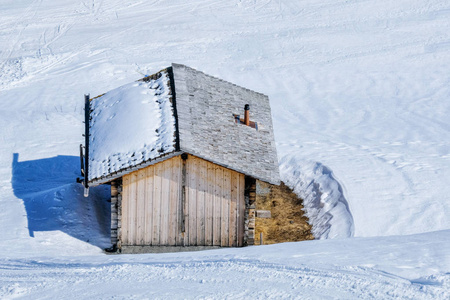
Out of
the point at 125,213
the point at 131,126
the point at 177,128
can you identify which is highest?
the point at 131,126

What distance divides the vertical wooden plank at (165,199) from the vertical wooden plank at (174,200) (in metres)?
0.08

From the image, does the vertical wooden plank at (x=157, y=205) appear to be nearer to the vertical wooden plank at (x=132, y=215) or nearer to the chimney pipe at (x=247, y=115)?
the vertical wooden plank at (x=132, y=215)

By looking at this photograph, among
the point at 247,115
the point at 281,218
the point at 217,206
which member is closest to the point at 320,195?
the point at 281,218

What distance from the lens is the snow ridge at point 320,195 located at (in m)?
20.9

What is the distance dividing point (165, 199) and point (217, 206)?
1.39m

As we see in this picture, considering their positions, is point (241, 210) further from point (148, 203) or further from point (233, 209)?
point (148, 203)

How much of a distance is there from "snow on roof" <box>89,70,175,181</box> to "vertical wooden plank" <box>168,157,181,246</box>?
2.60 ft

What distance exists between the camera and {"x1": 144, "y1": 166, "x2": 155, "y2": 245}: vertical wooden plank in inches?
744

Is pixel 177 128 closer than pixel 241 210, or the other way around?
pixel 177 128

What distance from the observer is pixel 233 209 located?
19.3 meters

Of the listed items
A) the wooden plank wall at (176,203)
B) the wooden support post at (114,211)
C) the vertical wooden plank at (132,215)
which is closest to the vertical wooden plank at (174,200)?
the wooden plank wall at (176,203)

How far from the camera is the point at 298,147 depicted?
27422 mm

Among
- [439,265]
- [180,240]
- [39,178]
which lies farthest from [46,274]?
[39,178]

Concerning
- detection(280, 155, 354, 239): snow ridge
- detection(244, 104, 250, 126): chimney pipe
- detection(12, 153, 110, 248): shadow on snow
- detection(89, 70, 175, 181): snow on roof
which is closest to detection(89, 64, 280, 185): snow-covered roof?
detection(89, 70, 175, 181): snow on roof
